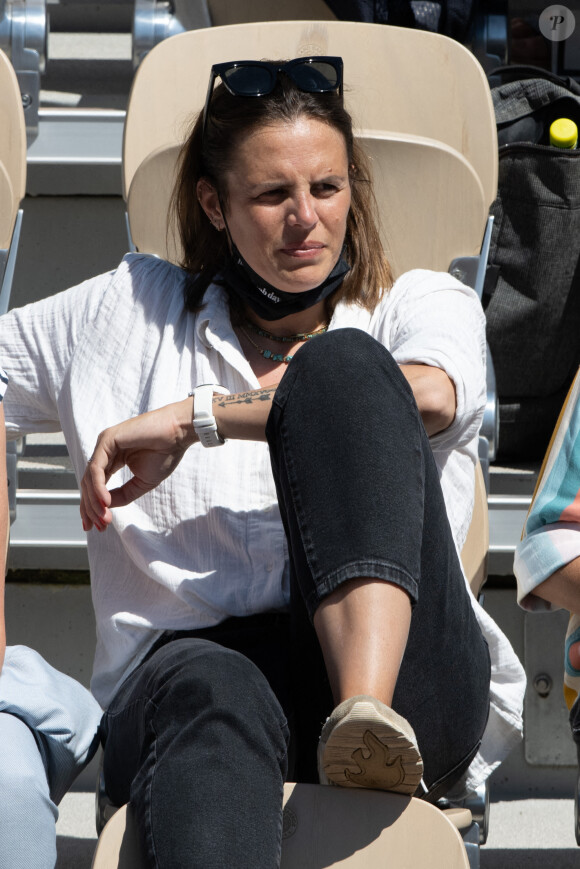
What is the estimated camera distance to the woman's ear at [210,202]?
1.52 metres

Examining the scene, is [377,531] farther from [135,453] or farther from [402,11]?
[402,11]

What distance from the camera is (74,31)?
2859 mm

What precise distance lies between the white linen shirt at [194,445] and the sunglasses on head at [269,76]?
0.83ft

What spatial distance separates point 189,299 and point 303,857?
73cm

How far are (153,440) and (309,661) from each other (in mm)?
287

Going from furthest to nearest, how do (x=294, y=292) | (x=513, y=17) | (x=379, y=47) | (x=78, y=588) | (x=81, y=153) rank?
(x=513, y=17) → (x=81, y=153) → (x=78, y=588) → (x=379, y=47) → (x=294, y=292)

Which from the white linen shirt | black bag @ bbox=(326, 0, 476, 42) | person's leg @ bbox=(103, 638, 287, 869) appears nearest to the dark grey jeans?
person's leg @ bbox=(103, 638, 287, 869)

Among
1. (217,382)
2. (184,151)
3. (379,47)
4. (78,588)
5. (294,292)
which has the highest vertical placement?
(379,47)

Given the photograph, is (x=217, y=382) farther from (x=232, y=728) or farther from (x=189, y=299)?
(x=232, y=728)

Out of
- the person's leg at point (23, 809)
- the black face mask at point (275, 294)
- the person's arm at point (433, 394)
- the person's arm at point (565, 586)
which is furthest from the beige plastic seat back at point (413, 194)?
the person's leg at point (23, 809)

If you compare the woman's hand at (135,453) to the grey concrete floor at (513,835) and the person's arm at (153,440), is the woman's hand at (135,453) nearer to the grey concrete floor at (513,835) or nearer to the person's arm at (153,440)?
the person's arm at (153,440)

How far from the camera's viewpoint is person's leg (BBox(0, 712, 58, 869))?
994 millimetres

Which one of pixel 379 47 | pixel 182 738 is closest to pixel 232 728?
pixel 182 738

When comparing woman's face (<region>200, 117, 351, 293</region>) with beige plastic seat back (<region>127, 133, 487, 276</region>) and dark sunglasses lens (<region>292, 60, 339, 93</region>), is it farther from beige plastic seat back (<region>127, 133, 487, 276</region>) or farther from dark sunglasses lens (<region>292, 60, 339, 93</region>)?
beige plastic seat back (<region>127, 133, 487, 276</region>)
